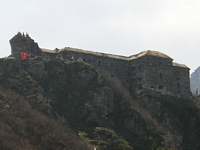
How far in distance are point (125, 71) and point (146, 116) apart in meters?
18.2

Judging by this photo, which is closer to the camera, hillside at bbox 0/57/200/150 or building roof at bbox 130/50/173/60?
hillside at bbox 0/57/200/150

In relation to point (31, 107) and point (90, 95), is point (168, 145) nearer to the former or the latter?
point (90, 95)

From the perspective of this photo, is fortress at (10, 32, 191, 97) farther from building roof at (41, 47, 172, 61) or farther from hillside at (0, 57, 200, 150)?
hillside at (0, 57, 200, 150)

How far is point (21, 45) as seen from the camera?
310 ft

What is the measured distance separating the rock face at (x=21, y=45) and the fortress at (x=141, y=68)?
1.64 meters

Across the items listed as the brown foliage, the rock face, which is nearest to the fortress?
the rock face

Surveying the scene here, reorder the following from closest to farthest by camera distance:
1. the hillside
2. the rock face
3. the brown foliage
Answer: the brown foliage → the hillside → the rock face

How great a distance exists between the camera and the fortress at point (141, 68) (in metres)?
102

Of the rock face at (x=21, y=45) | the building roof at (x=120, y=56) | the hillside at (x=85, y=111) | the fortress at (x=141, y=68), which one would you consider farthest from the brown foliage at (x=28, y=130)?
the building roof at (x=120, y=56)

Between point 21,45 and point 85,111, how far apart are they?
2017 centimetres

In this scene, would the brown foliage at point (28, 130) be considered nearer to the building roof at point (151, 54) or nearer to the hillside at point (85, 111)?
the hillside at point (85, 111)

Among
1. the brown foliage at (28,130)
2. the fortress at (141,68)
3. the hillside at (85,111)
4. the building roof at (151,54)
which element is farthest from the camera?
the building roof at (151,54)

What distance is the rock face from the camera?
94188 millimetres

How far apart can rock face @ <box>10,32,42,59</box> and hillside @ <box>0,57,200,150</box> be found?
16.3 feet
